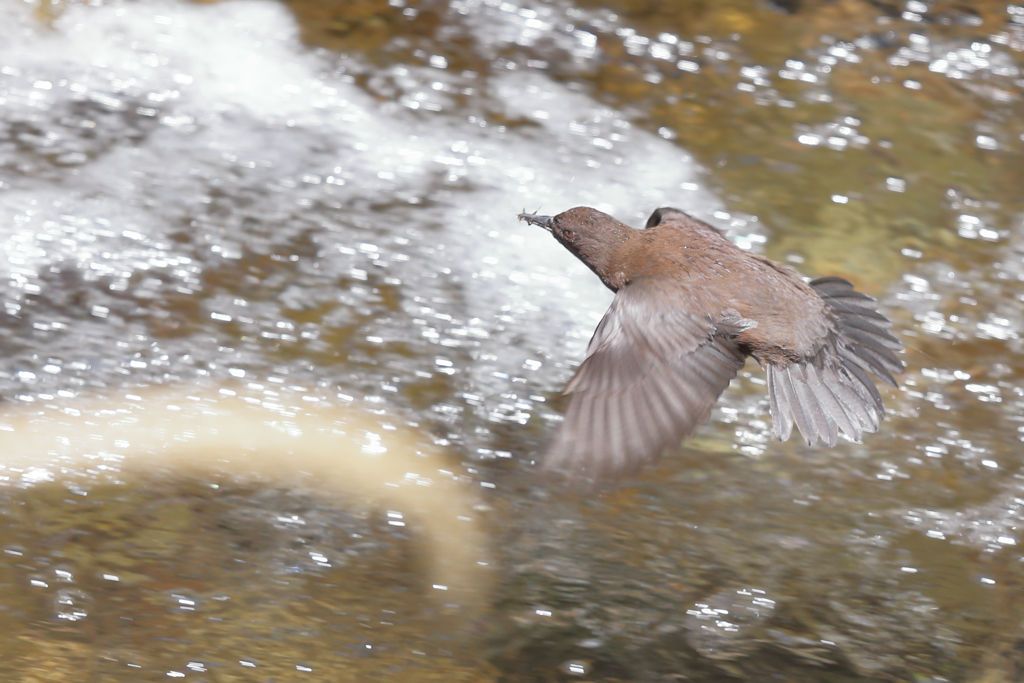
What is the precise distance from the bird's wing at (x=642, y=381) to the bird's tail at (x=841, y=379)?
0.25m

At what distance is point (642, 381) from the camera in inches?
125

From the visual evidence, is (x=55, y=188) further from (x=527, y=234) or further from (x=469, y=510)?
(x=469, y=510)

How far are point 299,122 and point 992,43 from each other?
395cm

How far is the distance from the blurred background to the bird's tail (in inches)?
14.1

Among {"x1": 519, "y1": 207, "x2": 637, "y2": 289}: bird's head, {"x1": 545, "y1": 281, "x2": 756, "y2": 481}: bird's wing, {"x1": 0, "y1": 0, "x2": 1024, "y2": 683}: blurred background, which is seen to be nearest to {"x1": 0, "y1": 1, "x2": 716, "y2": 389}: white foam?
{"x1": 0, "y1": 0, "x2": 1024, "y2": 683}: blurred background

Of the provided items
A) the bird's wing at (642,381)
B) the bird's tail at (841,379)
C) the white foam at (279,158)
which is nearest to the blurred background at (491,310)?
the white foam at (279,158)

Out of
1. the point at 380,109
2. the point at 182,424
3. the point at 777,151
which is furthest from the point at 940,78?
the point at 182,424

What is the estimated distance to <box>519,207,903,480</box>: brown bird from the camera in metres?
3.08

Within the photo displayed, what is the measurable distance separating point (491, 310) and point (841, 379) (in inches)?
59.3

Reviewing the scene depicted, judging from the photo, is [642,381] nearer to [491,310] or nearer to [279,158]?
[491,310]

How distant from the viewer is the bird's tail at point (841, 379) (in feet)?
11.6

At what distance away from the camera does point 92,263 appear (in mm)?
4445

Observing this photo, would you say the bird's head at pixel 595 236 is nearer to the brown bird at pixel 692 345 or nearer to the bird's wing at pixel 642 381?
the brown bird at pixel 692 345

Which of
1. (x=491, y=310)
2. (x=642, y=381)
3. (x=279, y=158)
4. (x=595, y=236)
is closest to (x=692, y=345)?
(x=642, y=381)
